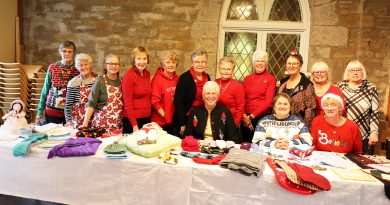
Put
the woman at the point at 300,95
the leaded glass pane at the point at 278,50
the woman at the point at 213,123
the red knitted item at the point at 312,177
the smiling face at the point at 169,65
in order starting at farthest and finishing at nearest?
the leaded glass pane at the point at 278,50 < the smiling face at the point at 169,65 < the woman at the point at 300,95 < the woman at the point at 213,123 < the red knitted item at the point at 312,177

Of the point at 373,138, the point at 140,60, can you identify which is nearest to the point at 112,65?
the point at 140,60

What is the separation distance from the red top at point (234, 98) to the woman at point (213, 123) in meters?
0.26

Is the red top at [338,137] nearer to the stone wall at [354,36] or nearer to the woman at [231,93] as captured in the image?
the woman at [231,93]

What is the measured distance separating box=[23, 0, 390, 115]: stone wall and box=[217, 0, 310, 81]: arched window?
0.69 ft

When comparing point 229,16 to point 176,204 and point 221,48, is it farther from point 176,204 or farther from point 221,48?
point 176,204

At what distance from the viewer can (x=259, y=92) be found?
348 cm

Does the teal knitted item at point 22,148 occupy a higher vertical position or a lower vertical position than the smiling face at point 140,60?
lower

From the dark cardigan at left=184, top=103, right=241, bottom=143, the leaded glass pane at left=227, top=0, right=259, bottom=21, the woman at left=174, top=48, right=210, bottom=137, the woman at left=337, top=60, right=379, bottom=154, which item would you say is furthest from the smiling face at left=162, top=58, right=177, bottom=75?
the leaded glass pane at left=227, top=0, right=259, bottom=21

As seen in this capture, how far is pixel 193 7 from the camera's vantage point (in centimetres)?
517

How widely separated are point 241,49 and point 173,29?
1113 mm

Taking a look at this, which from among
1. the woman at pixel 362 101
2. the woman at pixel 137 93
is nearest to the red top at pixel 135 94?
the woman at pixel 137 93

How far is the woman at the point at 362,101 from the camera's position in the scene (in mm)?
3439

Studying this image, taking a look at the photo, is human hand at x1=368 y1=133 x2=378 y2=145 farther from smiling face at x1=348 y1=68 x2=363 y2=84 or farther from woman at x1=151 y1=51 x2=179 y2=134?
woman at x1=151 y1=51 x2=179 y2=134

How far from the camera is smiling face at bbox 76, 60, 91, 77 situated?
3525 millimetres
